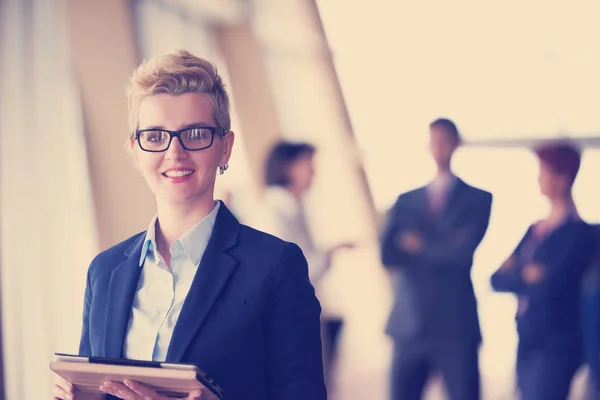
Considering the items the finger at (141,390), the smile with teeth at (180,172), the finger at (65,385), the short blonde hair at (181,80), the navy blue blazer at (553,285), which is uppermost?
the short blonde hair at (181,80)

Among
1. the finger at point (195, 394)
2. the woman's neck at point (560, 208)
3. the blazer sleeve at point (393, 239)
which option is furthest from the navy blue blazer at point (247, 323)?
the woman's neck at point (560, 208)

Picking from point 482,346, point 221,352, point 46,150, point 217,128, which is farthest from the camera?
point 46,150

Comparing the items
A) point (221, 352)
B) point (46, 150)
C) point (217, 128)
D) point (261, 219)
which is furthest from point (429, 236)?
point (46, 150)

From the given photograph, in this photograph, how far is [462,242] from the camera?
7.93ft

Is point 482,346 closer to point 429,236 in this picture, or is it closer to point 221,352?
point 429,236

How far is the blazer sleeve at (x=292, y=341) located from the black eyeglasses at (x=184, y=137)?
0.40 metres

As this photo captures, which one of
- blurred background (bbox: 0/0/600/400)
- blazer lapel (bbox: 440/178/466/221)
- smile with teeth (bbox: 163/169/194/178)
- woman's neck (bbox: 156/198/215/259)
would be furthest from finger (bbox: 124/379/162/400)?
blazer lapel (bbox: 440/178/466/221)

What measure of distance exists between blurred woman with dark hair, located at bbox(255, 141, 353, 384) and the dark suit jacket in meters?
0.19

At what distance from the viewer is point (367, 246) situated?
97.3 inches

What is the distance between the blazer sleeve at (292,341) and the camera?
155cm

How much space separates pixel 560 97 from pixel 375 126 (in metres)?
0.59

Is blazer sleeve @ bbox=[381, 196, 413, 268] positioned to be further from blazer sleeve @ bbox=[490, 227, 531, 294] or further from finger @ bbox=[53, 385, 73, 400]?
finger @ bbox=[53, 385, 73, 400]

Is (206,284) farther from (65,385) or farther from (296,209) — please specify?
(296,209)

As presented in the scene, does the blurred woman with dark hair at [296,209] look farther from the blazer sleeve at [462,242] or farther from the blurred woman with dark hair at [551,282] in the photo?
the blurred woman with dark hair at [551,282]
